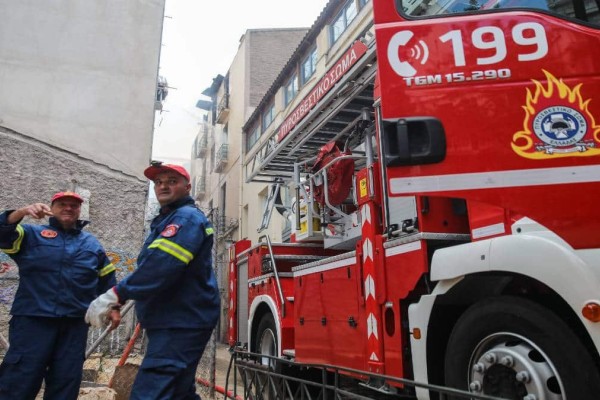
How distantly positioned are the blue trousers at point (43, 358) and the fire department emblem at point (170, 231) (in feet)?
4.81

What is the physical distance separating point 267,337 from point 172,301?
12.3ft

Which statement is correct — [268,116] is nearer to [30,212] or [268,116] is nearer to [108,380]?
[108,380]

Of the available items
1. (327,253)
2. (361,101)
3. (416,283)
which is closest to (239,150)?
(327,253)

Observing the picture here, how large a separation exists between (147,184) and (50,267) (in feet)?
17.6

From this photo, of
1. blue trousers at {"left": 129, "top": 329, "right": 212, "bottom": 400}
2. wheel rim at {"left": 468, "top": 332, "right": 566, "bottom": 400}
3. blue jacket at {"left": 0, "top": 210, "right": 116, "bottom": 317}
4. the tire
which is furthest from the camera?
the tire

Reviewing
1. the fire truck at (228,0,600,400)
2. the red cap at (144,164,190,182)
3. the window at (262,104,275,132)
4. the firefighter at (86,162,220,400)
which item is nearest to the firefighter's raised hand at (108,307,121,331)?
the firefighter at (86,162,220,400)

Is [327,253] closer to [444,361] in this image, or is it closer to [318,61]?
[444,361]

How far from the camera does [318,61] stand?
15.4 meters

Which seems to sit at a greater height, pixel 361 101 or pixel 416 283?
pixel 361 101

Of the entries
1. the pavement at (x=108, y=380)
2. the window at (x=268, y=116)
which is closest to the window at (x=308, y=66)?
the window at (x=268, y=116)

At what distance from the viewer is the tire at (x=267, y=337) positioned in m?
→ 6.20

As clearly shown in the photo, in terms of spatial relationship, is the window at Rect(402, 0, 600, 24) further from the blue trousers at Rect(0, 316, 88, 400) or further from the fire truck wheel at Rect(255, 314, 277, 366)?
the fire truck wheel at Rect(255, 314, 277, 366)

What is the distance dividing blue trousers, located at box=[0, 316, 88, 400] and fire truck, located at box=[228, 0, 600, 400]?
6.90 feet

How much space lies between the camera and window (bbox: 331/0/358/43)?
13508 millimetres
